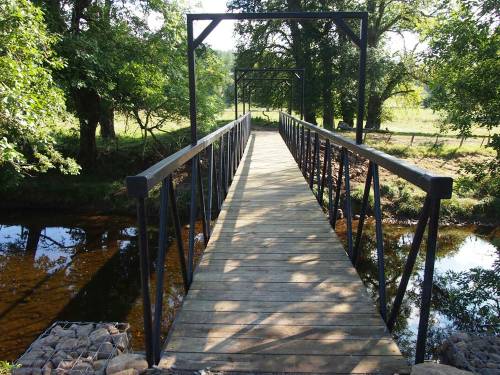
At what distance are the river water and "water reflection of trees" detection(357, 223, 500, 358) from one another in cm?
2

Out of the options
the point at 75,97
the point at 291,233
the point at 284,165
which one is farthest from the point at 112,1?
the point at 291,233

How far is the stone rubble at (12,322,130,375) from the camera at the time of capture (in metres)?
4.30

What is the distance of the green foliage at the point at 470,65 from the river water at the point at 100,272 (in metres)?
2.76

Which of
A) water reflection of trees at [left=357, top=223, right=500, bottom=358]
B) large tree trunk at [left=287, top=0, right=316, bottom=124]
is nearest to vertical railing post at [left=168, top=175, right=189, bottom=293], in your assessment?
water reflection of trees at [left=357, top=223, right=500, bottom=358]

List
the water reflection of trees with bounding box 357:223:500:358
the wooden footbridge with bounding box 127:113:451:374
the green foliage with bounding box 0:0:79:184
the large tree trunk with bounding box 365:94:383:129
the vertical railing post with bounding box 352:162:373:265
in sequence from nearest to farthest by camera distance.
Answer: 1. the wooden footbridge with bounding box 127:113:451:374
2. the vertical railing post with bounding box 352:162:373:265
3. the green foliage with bounding box 0:0:79:184
4. the water reflection of trees with bounding box 357:223:500:358
5. the large tree trunk with bounding box 365:94:383:129

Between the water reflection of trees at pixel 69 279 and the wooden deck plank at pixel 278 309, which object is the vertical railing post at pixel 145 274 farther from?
the water reflection of trees at pixel 69 279

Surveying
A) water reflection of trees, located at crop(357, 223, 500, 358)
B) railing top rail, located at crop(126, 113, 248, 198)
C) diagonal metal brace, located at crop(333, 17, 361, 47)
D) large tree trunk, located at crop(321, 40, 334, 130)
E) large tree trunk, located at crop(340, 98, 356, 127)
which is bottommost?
water reflection of trees, located at crop(357, 223, 500, 358)

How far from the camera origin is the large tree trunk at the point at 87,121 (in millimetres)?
12602

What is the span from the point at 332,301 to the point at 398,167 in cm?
106

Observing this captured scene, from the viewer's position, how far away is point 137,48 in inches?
436

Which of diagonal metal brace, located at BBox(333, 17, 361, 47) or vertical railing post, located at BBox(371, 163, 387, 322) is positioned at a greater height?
diagonal metal brace, located at BBox(333, 17, 361, 47)

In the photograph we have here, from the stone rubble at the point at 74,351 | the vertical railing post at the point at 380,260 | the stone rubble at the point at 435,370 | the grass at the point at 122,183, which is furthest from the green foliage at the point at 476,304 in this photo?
the grass at the point at 122,183

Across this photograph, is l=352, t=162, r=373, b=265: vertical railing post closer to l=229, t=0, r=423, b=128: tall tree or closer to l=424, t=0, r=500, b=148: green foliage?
l=424, t=0, r=500, b=148: green foliage

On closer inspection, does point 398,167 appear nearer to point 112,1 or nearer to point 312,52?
point 112,1
